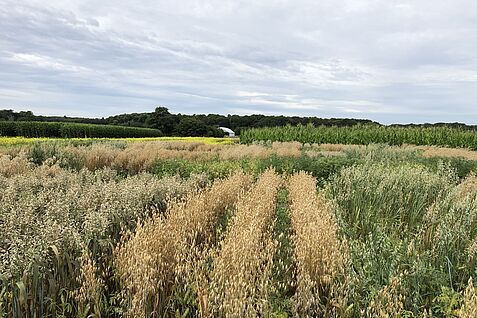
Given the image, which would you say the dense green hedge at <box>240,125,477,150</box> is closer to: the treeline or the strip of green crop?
the treeline

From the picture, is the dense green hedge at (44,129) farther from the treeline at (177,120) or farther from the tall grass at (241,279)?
the tall grass at (241,279)

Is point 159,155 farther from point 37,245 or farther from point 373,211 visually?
point 37,245

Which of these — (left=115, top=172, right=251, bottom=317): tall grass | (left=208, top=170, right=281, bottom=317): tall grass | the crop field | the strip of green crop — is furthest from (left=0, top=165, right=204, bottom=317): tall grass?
the strip of green crop

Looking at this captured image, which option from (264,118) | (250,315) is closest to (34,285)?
(250,315)

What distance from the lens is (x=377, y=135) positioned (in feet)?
86.5

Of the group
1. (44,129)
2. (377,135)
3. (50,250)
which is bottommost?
(50,250)

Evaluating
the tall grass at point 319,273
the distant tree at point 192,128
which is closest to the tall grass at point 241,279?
the tall grass at point 319,273

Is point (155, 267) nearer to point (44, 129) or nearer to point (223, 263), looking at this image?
point (223, 263)

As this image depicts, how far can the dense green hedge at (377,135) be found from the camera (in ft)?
82.0

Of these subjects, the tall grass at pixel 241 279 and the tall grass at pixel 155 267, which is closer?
the tall grass at pixel 241 279

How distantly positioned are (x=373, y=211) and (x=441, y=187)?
1942mm

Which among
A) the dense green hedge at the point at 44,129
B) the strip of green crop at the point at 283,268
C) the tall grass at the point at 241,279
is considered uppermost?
the dense green hedge at the point at 44,129

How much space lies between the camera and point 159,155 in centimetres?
1291

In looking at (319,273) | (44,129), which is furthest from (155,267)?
(44,129)
